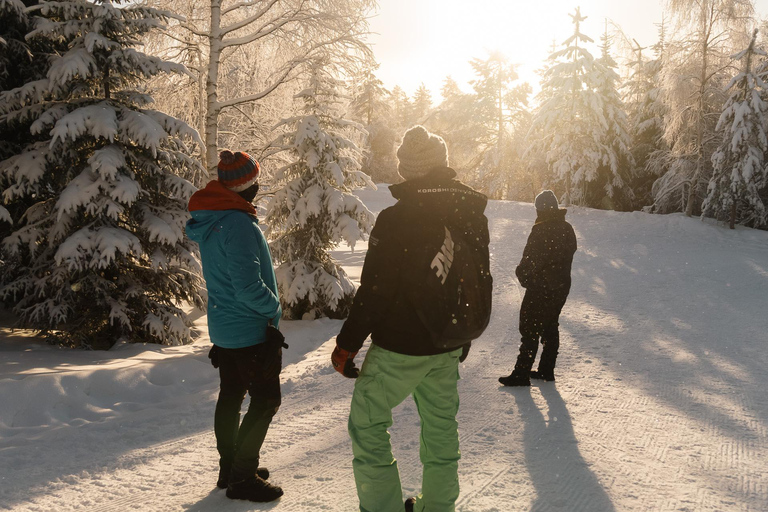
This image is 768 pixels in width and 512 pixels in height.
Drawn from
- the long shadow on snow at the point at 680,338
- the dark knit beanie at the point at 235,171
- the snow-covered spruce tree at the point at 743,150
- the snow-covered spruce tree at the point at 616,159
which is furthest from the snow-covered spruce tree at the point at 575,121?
the dark knit beanie at the point at 235,171

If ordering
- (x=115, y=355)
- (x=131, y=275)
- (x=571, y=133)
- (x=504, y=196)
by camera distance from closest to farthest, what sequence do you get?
(x=115, y=355) < (x=131, y=275) < (x=571, y=133) < (x=504, y=196)

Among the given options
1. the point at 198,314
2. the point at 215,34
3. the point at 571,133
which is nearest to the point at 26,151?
the point at 215,34

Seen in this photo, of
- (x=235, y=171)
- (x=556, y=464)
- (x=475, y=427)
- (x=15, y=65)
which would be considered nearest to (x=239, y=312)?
(x=235, y=171)

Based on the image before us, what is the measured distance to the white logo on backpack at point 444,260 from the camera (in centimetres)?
259

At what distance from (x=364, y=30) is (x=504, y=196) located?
101 feet

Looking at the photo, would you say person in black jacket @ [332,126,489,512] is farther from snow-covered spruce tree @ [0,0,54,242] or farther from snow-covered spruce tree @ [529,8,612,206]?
snow-covered spruce tree @ [529,8,612,206]

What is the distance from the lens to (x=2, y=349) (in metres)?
6.90

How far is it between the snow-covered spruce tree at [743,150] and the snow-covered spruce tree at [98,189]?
19.3 metres

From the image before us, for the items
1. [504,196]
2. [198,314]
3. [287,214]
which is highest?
[504,196]

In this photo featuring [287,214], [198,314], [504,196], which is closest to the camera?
[287,214]

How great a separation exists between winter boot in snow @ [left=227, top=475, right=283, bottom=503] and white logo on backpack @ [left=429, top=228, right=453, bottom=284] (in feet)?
6.09

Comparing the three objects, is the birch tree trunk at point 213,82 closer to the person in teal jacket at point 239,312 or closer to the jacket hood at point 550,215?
the jacket hood at point 550,215

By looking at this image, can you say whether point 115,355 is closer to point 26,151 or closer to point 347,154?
point 26,151

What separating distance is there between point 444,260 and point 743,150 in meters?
20.9
